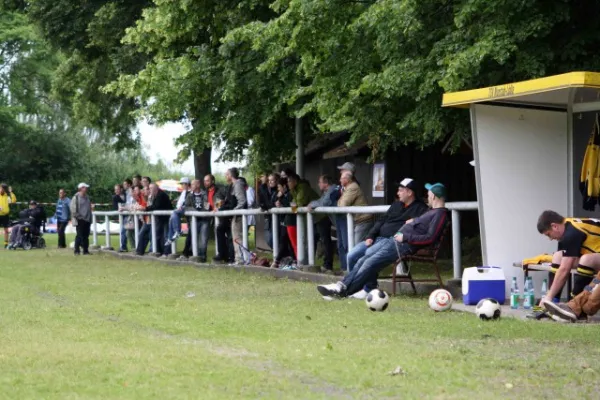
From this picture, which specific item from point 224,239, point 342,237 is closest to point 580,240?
point 342,237

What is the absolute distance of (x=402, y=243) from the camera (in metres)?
14.9

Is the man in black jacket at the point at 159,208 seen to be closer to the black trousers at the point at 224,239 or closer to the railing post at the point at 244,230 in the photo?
the black trousers at the point at 224,239

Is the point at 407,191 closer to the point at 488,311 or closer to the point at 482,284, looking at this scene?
the point at 482,284

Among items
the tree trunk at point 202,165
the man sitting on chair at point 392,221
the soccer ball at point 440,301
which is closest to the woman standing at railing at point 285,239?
the man sitting on chair at point 392,221

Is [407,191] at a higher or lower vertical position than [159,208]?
higher

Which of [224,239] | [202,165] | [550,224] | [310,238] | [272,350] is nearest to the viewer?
[272,350]

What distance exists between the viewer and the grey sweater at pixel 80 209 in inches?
1158

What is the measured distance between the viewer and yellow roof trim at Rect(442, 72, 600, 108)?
40.4 feet

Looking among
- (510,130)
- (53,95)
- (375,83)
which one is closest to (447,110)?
(375,83)

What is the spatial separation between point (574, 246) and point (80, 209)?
19.2 meters

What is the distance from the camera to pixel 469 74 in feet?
50.3

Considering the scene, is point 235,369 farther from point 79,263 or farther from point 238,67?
point 79,263

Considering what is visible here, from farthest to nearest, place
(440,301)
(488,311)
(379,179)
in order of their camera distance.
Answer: (379,179) → (440,301) → (488,311)

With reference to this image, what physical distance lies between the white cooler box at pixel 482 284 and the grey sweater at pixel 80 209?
17276mm
